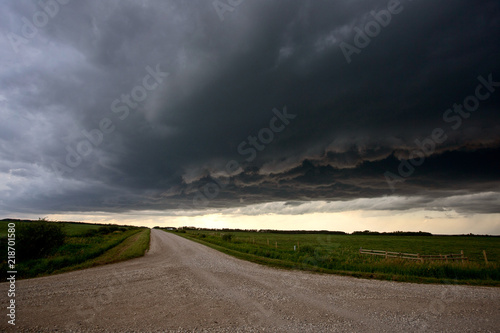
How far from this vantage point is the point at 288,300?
9.80 metres

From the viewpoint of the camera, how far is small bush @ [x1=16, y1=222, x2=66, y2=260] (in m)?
22.1

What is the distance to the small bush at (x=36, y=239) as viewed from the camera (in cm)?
2206

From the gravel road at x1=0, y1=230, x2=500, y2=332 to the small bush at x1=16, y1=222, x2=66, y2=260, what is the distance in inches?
439

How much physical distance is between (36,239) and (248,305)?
23.8m

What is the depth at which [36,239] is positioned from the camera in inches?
893

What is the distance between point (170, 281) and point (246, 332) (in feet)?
26.7

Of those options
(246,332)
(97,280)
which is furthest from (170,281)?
(246,332)

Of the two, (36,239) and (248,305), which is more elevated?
(36,239)

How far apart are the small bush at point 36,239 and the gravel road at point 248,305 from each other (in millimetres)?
11153

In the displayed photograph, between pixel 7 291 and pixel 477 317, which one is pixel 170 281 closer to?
pixel 7 291

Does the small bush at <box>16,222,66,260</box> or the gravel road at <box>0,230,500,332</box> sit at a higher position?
the small bush at <box>16,222,66,260</box>

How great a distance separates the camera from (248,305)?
923 cm

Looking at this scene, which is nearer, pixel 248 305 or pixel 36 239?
pixel 248 305

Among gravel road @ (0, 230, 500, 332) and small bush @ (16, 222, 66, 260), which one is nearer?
gravel road @ (0, 230, 500, 332)
